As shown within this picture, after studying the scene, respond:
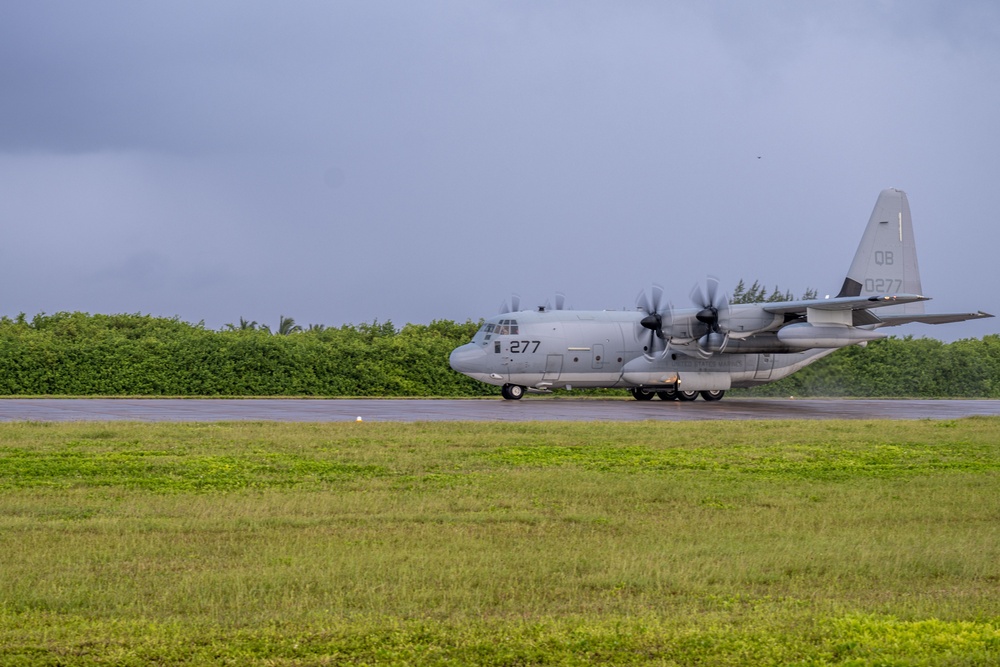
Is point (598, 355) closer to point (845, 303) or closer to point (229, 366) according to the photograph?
point (845, 303)

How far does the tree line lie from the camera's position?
43188mm

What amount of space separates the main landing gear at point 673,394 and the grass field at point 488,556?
2110cm

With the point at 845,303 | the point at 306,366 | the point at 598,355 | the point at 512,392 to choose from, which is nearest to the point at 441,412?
the point at 512,392

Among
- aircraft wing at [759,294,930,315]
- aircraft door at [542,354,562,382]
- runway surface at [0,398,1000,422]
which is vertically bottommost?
runway surface at [0,398,1000,422]

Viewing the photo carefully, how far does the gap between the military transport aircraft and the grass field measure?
61.0ft

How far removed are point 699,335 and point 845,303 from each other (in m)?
5.39

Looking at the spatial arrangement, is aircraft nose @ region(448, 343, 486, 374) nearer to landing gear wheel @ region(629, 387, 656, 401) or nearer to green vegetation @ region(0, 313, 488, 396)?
landing gear wheel @ region(629, 387, 656, 401)

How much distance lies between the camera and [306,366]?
148 feet

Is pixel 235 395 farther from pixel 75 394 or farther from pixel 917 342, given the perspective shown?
pixel 917 342

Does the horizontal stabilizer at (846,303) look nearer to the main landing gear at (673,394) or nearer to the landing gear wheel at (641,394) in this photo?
the main landing gear at (673,394)

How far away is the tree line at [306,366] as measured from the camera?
4319 cm

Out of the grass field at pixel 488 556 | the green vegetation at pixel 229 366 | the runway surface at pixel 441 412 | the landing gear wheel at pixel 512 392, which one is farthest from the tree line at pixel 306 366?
the grass field at pixel 488 556

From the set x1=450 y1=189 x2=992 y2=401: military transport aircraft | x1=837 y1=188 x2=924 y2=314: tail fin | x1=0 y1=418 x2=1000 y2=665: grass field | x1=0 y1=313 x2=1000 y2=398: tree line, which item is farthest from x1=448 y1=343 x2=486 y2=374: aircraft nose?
x1=0 y1=418 x2=1000 y2=665: grass field

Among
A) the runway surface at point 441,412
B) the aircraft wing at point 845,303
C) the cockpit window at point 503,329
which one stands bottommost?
the runway surface at point 441,412
